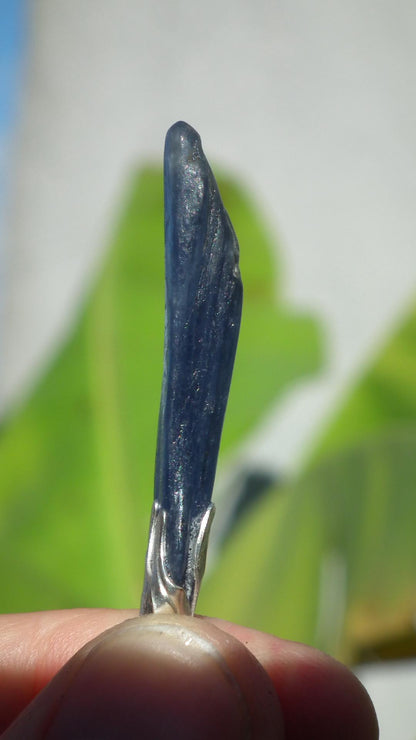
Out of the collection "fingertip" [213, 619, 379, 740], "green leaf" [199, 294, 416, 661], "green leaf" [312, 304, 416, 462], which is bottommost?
"fingertip" [213, 619, 379, 740]

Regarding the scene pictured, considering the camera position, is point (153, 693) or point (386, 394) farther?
point (386, 394)

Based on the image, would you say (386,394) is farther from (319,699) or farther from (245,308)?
(319,699)

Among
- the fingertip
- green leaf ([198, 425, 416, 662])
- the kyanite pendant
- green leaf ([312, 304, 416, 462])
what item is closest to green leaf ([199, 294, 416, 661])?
green leaf ([198, 425, 416, 662])

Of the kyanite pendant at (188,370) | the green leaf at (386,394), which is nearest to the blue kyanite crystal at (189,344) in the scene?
the kyanite pendant at (188,370)

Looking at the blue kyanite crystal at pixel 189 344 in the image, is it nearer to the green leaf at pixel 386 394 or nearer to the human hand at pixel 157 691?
the human hand at pixel 157 691

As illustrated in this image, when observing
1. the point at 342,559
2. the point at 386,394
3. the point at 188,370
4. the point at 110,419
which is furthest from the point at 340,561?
the point at 188,370

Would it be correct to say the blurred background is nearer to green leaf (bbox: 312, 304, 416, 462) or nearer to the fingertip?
green leaf (bbox: 312, 304, 416, 462)
